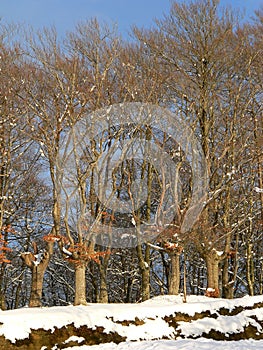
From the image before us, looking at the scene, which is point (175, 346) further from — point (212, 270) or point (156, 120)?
point (156, 120)

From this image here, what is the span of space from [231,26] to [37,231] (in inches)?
569

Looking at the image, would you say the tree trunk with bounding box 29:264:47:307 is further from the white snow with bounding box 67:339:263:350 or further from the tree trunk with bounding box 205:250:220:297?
the tree trunk with bounding box 205:250:220:297

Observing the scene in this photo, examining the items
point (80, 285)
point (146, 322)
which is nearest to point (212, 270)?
point (146, 322)

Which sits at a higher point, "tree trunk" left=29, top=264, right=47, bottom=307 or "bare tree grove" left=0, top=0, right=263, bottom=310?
"bare tree grove" left=0, top=0, right=263, bottom=310

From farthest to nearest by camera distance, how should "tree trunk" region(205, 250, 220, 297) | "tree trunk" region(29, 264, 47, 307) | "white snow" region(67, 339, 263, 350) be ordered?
"tree trunk" region(205, 250, 220, 297) → "tree trunk" region(29, 264, 47, 307) → "white snow" region(67, 339, 263, 350)

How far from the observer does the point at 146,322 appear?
10.4 m

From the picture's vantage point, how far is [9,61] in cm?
1566

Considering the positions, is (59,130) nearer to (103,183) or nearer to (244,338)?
(103,183)

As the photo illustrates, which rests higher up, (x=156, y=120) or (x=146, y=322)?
(x=156, y=120)

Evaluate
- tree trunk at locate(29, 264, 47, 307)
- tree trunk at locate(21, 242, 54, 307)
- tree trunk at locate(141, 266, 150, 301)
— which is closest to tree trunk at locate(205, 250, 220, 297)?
tree trunk at locate(141, 266, 150, 301)

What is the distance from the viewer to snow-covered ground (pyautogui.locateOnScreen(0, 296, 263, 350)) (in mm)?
8664

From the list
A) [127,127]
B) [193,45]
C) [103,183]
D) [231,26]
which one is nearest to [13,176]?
[103,183]

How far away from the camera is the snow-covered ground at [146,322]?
8664 mm

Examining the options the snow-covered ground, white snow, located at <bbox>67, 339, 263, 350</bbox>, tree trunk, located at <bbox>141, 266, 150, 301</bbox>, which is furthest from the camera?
tree trunk, located at <bbox>141, 266, 150, 301</bbox>
